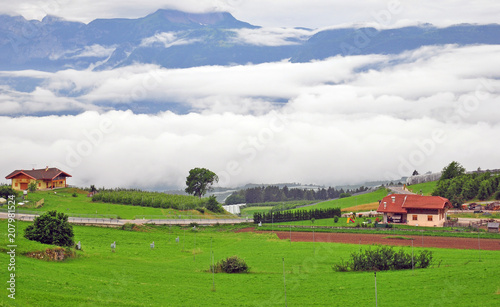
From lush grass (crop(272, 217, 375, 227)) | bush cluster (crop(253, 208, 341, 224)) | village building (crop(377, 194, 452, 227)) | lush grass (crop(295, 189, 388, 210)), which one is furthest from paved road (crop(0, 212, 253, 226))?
lush grass (crop(295, 189, 388, 210))

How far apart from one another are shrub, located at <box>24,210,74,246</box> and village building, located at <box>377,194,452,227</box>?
51.4 m

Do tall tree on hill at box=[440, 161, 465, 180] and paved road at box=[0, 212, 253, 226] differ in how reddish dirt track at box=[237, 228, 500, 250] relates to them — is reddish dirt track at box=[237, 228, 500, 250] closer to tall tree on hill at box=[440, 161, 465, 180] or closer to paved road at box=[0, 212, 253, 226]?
paved road at box=[0, 212, 253, 226]

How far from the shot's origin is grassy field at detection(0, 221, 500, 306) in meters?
32.3

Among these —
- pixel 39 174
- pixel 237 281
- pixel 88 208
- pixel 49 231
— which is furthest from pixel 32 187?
pixel 237 281

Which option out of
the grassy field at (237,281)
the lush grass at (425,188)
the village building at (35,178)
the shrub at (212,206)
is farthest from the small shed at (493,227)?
the village building at (35,178)

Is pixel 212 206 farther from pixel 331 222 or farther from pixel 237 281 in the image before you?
pixel 237 281

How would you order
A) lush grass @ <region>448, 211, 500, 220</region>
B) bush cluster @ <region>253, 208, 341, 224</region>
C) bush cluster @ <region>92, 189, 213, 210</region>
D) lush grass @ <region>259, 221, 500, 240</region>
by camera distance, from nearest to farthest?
lush grass @ <region>259, 221, 500, 240</region> → lush grass @ <region>448, 211, 500, 220</region> → bush cluster @ <region>253, 208, 341, 224</region> → bush cluster @ <region>92, 189, 213, 210</region>

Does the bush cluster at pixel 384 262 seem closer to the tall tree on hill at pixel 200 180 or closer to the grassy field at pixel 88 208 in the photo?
the grassy field at pixel 88 208

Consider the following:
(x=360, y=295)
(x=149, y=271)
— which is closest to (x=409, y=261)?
(x=360, y=295)

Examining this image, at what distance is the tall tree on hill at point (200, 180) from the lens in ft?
422

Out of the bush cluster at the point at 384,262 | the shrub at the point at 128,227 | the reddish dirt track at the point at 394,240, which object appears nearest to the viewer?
the bush cluster at the point at 384,262

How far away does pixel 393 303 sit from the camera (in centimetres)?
3284

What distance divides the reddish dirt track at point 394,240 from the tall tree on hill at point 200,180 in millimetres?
51818

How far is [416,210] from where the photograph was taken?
277ft
